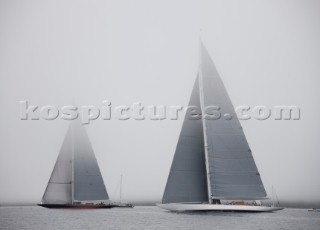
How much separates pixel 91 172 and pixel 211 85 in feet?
91.1

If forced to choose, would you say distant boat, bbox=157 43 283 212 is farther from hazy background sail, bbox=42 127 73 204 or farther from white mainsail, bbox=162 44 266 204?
Answer: hazy background sail, bbox=42 127 73 204

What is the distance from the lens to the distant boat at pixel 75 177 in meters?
73.1

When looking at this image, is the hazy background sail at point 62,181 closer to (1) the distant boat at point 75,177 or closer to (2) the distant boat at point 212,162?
(1) the distant boat at point 75,177

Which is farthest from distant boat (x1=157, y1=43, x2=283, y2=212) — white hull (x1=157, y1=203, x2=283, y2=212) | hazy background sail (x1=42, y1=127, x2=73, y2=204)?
hazy background sail (x1=42, y1=127, x2=73, y2=204)

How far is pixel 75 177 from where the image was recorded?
7350cm

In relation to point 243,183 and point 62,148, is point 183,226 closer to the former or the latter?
point 243,183

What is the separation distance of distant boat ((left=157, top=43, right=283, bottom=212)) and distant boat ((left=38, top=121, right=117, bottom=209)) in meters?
22.1

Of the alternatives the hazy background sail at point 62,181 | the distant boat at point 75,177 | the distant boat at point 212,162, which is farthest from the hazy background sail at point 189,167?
the hazy background sail at point 62,181

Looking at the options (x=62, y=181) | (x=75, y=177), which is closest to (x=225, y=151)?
(x=75, y=177)

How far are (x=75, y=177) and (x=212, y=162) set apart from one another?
27.2m

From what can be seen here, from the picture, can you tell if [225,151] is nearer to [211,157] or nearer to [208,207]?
[211,157]

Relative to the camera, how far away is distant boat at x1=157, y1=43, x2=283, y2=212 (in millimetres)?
53406

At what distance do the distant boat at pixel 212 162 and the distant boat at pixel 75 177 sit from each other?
22.1 meters

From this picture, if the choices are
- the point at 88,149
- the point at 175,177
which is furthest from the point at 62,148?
the point at 175,177
